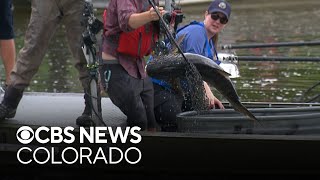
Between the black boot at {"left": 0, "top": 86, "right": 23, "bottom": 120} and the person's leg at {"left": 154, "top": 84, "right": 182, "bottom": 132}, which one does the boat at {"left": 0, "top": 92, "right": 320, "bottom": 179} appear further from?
the person's leg at {"left": 154, "top": 84, "right": 182, "bottom": 132}

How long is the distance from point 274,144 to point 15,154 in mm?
1970

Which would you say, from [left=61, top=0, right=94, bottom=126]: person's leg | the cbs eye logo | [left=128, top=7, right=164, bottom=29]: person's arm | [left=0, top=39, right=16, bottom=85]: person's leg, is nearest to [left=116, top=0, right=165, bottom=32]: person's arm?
[left=128, top=7, right=164, bottom=29]: person's arm

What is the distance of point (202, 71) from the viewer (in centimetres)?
523

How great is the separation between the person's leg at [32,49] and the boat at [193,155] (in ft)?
0.52

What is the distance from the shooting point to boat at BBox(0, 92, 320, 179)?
17.0 ft

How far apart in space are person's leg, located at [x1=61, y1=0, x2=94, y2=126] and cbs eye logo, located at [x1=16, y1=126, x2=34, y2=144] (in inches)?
15.0

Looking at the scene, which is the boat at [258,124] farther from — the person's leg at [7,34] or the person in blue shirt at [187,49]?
the person's leg at [7,34]

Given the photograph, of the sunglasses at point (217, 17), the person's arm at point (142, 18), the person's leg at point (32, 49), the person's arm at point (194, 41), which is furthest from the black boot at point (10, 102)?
the sunglasses at point (217, 17)

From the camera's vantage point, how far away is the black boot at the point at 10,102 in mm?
5699

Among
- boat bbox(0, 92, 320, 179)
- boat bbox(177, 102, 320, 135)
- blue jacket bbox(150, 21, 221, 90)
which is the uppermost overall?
blue jacket bbox(150, 21, 221, 90)

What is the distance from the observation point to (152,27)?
5418 millimetres

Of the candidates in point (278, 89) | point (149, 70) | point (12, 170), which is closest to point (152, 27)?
point (149, 70)

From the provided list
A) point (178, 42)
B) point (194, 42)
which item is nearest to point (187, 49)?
point (194, 42)

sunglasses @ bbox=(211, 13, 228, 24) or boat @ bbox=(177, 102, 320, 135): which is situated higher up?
sunglasses @ bbox=(211, 13, 228, 24)
